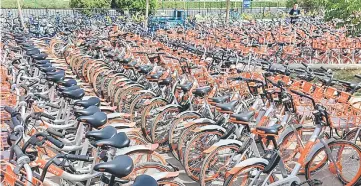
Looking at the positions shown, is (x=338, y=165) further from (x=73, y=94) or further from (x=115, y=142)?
(x=73, y=94)

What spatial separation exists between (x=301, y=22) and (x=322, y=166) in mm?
→ 12724

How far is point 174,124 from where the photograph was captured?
14.8ft

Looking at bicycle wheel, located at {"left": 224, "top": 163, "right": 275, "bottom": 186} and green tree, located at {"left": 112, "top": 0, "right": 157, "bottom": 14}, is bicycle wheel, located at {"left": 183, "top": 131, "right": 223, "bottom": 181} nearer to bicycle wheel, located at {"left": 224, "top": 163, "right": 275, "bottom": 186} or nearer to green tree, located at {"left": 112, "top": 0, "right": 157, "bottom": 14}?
bicycle wheel, located at {"left": 224, "top": 163, "right": 275, "bottom": 186}

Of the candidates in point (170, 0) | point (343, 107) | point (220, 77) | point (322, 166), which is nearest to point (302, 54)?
point (220, 77)

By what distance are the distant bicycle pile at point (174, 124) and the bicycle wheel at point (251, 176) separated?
12mm

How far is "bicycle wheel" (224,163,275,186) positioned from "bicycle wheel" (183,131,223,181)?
28.0 inches

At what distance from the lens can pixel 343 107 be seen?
185 inches

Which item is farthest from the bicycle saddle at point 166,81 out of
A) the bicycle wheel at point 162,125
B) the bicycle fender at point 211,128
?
the bicycle fender at point 211,128

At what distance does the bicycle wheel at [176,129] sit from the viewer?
451 cm

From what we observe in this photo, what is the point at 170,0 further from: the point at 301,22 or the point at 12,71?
the point at 12,71

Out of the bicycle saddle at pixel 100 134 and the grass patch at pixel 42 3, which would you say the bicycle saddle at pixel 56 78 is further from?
the grass patch at pixel 42 3

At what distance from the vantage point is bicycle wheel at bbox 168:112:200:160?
451 centimetres

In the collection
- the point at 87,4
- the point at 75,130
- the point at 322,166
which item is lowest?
the point at 322,166

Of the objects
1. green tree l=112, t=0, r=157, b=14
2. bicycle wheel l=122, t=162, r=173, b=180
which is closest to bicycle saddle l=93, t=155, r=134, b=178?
bicycle wheel l=122, t=162, r=173, b=180
